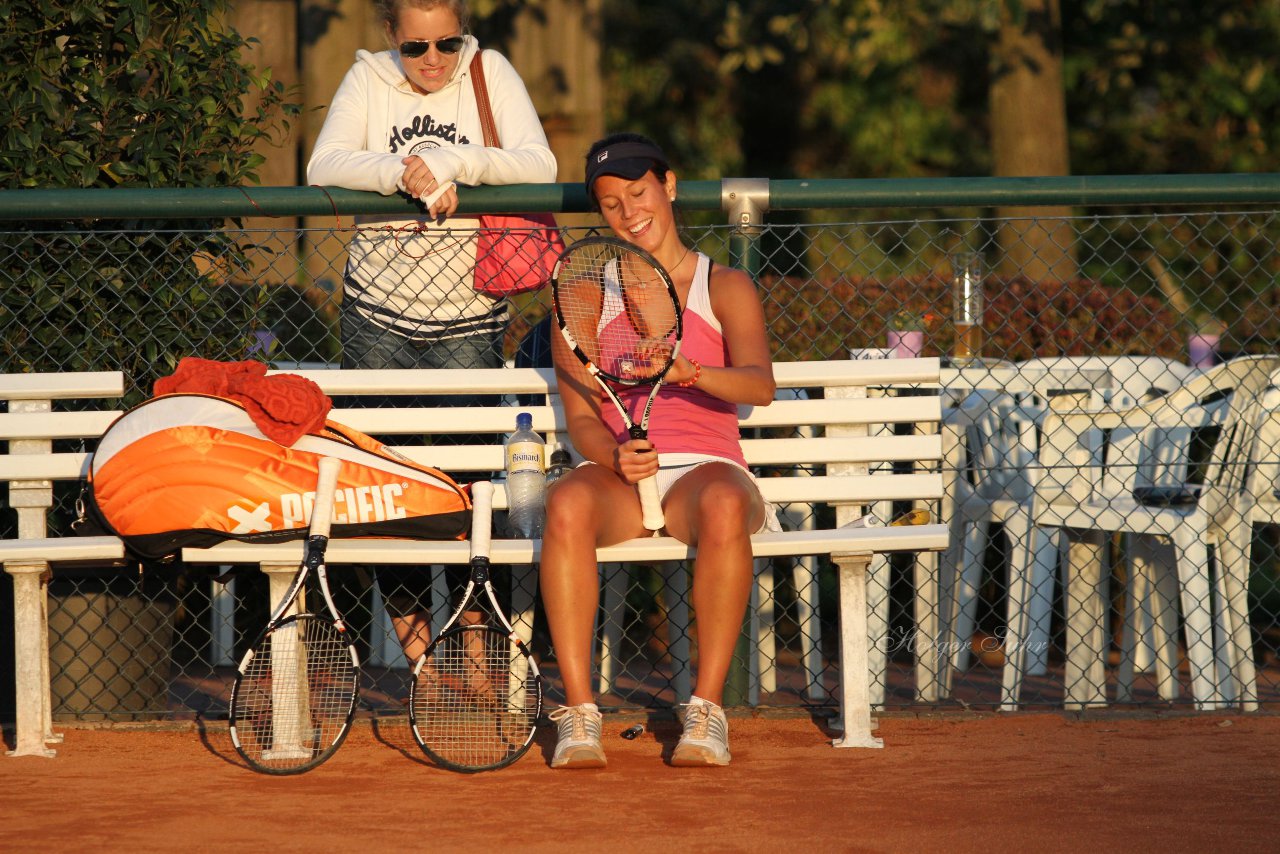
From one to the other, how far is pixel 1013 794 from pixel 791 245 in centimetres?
954

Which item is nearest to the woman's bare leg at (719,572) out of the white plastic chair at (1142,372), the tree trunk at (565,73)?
the white plastic chair at (1142,372)

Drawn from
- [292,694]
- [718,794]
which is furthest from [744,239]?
[292,694]

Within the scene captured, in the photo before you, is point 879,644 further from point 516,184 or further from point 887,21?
point 887,21

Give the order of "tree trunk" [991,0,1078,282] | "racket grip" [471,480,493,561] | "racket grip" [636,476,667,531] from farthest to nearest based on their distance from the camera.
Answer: "tree trunk" [991,0,1078,282] < "racket grip" [636,476,667,531] < "racket grip" [471,480,493,561]

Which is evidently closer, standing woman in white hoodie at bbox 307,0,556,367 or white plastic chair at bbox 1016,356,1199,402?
standing woman in white hoodie at bbox 307,0,556,367

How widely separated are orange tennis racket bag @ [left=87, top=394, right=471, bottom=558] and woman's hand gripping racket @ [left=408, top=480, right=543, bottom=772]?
10.5 inches

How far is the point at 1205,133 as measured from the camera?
1469cm

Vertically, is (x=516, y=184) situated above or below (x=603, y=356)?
above

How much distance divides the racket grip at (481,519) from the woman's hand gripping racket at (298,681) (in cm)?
37

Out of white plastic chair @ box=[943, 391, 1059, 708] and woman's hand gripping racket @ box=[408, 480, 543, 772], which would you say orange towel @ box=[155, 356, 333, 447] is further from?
white plastic chair @ box=[943, 391, 1059, 708]

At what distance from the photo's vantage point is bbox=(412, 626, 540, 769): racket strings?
4098 millimetres

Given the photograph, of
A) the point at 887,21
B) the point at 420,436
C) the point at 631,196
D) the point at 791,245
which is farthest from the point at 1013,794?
the point at 791,245

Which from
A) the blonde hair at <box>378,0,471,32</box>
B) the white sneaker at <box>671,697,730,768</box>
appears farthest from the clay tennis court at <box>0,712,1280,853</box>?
the blonde hair at <box>378,0,471,32</box>

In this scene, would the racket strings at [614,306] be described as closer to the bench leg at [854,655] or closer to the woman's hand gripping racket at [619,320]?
the woman's hand gripping racket at [619,320]
